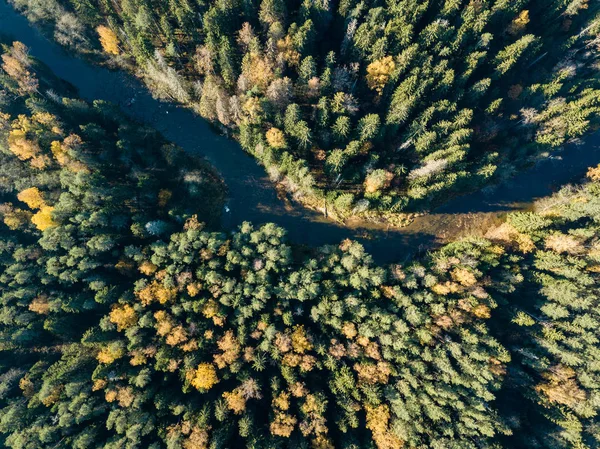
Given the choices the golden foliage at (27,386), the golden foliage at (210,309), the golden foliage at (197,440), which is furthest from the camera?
the golden foliage at (210,309)

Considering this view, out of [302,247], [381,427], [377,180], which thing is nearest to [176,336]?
[302,247]

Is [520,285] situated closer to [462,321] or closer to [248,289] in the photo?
[462,321]

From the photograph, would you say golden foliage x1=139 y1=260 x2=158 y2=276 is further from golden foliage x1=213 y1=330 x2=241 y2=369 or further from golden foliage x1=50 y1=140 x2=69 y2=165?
golden foliage x1=50 y1=140 x2=69 y2=165

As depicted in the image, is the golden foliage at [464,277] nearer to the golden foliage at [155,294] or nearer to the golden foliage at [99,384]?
the golden foliage at [155,294]

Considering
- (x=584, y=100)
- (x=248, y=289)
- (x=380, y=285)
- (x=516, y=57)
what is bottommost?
(x=380, y=285)

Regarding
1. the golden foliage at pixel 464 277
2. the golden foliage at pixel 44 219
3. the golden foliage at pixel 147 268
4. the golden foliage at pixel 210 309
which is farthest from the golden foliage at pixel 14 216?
the golden foliage at pixel 464 277

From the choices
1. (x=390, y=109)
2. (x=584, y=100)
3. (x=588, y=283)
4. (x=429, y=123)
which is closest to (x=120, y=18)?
(x=390, y=109)
